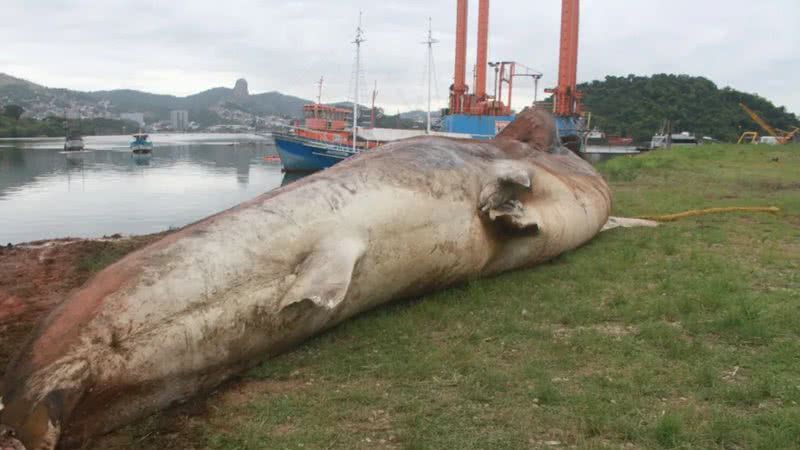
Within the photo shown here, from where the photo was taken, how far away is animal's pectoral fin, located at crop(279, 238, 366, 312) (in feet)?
15.5

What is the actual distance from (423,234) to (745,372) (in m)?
2.76

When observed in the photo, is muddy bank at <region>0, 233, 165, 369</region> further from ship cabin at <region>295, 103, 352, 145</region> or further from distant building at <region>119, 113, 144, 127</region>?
distant building at <region>119, 113, 144, 127</region>

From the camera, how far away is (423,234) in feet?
19.8

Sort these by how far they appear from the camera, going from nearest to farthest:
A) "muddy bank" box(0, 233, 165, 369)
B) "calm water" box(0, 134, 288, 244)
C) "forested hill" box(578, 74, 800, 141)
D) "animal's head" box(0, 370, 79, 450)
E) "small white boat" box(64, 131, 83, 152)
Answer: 1. "animal's head" box(0, 370, 79, 450)
2. "muddy bank" box(0, 233, 165, 369)
3. "calm water" box(0, 134, 288, 244)
4. "small white boat" box(64, 131, 83, 152)
5. "forested hill" box(578, 74, 800, 141)

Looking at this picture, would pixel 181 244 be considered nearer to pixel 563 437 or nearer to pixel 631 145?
pixel 563 437

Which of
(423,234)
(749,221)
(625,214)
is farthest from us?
(625,214)

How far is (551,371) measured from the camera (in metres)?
4.86

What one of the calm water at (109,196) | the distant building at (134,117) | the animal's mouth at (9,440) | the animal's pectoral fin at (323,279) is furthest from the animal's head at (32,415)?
the distant building at (134,117)

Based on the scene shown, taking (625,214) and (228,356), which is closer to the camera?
(228,356)

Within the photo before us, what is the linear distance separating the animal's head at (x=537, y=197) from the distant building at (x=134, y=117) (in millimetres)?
183897

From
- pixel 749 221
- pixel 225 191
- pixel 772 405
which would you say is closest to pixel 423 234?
pixel 772 405

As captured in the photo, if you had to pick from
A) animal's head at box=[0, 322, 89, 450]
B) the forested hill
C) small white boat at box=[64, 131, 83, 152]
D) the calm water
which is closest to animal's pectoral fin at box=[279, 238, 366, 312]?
animal's head at box=[0, 322, 89, 450]

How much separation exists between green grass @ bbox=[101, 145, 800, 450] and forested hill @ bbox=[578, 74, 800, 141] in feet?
266

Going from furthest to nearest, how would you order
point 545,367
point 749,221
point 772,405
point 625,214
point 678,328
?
point 625,214 → point 749,221 → point 678,328 → point 545,367 → point 772,405
